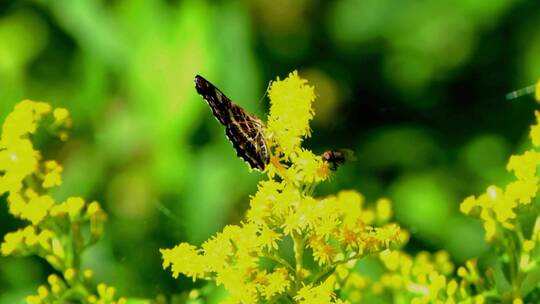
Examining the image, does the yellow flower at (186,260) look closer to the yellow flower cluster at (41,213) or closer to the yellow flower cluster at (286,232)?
the yellow flower cluster at (286,232)

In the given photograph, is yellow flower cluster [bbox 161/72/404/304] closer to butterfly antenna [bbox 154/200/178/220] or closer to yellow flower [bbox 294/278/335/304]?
yellow flower [bbox 294/278/335/304]

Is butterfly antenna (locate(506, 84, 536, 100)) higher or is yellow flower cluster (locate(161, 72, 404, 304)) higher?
butterfly antenna (locate(506, 84, 536, 100))

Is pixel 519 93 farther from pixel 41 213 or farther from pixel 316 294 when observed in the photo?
pixel 316 294

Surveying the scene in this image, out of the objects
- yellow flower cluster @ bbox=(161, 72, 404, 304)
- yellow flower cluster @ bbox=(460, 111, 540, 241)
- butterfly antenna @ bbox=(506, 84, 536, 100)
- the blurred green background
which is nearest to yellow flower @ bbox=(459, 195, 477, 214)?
yellow flower cluster @ bbox=(460, 111, 540, 241)

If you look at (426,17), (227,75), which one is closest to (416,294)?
(227,75)

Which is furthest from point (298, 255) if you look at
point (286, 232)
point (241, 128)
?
point (241, 128)
